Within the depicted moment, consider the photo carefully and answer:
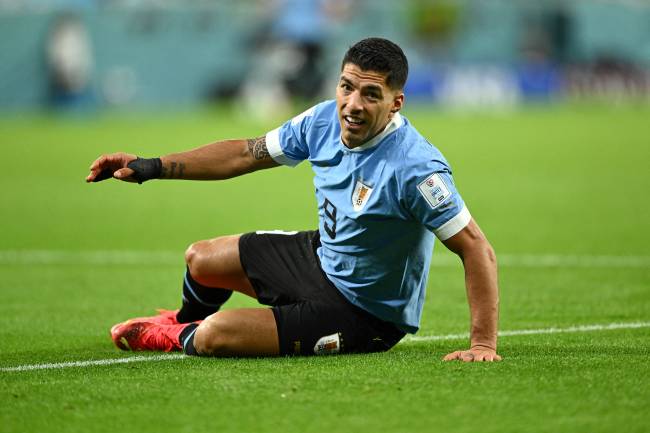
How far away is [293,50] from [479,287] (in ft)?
67.7

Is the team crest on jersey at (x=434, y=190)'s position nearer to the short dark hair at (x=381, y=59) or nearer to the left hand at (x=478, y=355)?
the short dark hair at (x=381, y=59)

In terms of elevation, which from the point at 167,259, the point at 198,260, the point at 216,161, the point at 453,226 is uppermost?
the point at 216,161

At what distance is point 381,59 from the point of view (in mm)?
5570

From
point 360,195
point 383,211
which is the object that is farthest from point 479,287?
point 360,195

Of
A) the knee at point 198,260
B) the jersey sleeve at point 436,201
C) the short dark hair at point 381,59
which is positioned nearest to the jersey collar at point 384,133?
the short dark hair at point 381,59

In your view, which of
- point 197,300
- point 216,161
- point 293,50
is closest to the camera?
point 216,161

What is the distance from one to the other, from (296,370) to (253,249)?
105 cm

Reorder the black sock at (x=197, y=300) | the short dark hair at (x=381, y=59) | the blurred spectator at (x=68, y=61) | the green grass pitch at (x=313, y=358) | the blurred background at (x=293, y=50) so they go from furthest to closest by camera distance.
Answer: the blurred background at (x=293, y=50), the blurred spectator at (x=68, y=61), the black sock at (x=197, y=300), the short dark hair at (x=381, y=59), the green grass pitch at (x=313, y=358)

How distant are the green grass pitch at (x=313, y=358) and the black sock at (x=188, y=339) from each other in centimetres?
13

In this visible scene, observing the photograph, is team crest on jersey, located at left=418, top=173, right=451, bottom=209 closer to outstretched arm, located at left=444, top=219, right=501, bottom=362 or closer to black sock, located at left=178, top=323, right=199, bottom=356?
outstretched arm, located at left=444, top=219, right=501, bottom=362

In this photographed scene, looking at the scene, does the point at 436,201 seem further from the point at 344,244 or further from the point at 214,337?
the point at 214,337

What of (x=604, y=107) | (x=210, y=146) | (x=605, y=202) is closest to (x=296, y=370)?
(x=210, y=146)

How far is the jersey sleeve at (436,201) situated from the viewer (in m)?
5.40

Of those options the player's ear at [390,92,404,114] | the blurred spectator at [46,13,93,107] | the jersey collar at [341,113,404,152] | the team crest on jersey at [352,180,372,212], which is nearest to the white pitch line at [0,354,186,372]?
the team crest on jersey at [352,180,372,212]
